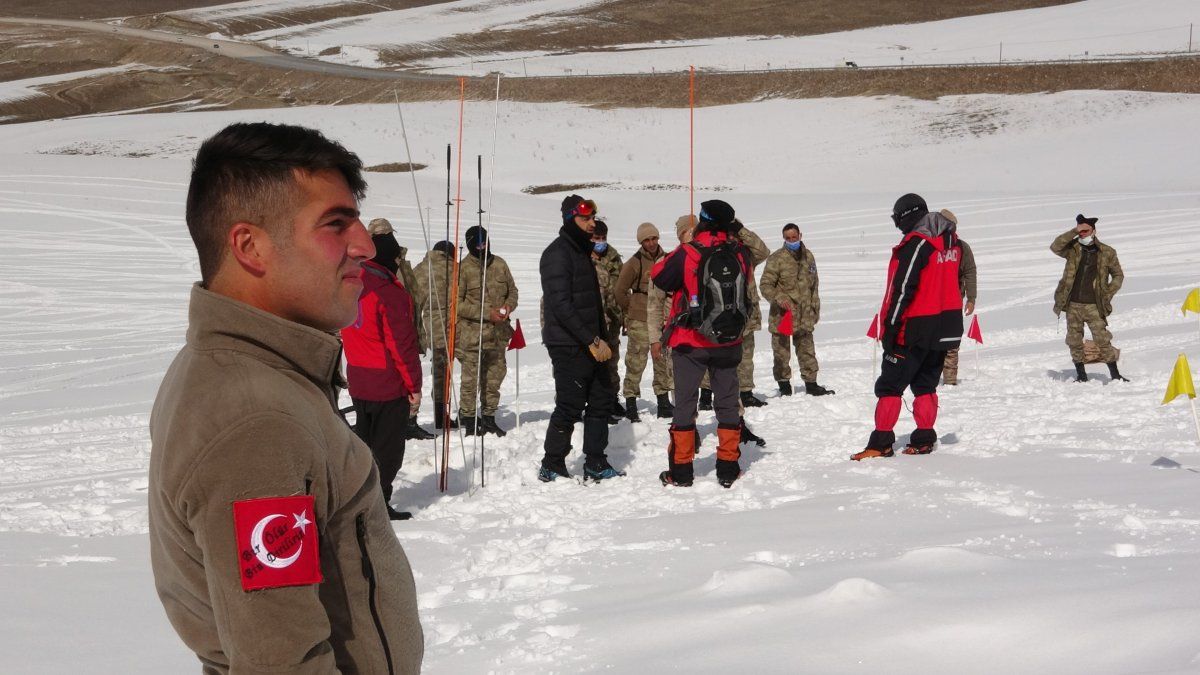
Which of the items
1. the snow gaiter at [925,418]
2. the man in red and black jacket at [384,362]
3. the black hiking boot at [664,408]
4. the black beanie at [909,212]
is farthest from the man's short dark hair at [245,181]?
the black hiking boot at [664,408]

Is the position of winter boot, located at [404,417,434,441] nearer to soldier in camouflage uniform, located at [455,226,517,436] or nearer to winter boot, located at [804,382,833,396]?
soldier in camouflage uniform, located at [455,226,517,436]

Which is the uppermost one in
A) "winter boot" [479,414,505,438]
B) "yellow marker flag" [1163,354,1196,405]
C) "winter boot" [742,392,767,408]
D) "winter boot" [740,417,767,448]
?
"yellow marker flag" [1163,354,1196,405]

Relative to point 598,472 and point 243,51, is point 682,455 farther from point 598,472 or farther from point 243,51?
point 243,51

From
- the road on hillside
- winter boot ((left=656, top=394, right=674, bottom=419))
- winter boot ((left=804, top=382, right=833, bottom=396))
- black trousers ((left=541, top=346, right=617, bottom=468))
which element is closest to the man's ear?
black trousers ((left=541, top=346, right=617, bottom=468))

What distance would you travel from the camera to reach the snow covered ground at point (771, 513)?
367 centimetres

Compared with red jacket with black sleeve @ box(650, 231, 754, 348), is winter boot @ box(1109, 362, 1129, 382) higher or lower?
lower

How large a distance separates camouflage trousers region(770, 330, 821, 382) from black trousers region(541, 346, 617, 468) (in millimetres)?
3500

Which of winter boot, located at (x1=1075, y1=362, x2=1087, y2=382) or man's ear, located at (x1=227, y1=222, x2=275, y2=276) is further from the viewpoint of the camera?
winter boot, located at (x1=1075, y1=362, x2=1087, y2=382)

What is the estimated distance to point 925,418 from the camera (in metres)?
7.49

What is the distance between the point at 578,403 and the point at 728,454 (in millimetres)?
1146

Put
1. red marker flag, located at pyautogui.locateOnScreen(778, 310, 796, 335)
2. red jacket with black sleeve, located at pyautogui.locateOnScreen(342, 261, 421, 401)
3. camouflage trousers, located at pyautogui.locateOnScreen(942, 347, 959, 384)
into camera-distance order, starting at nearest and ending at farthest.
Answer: red jacket with black sleeve, located at pyautogui.locateOnScreen(342, 261, 421, 401)
red marker flag, located at pyautogui.locateOnScreen(778, 310, 796, 335)
camouflage trousers, located at pyautogui.locateOnScreen(942, 347, 959, 384)

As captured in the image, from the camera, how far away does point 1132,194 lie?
→ 24.1 meters

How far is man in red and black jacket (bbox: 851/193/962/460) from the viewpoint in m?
7.24

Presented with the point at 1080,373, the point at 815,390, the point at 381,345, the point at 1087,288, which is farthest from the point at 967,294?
the point at 381,345
